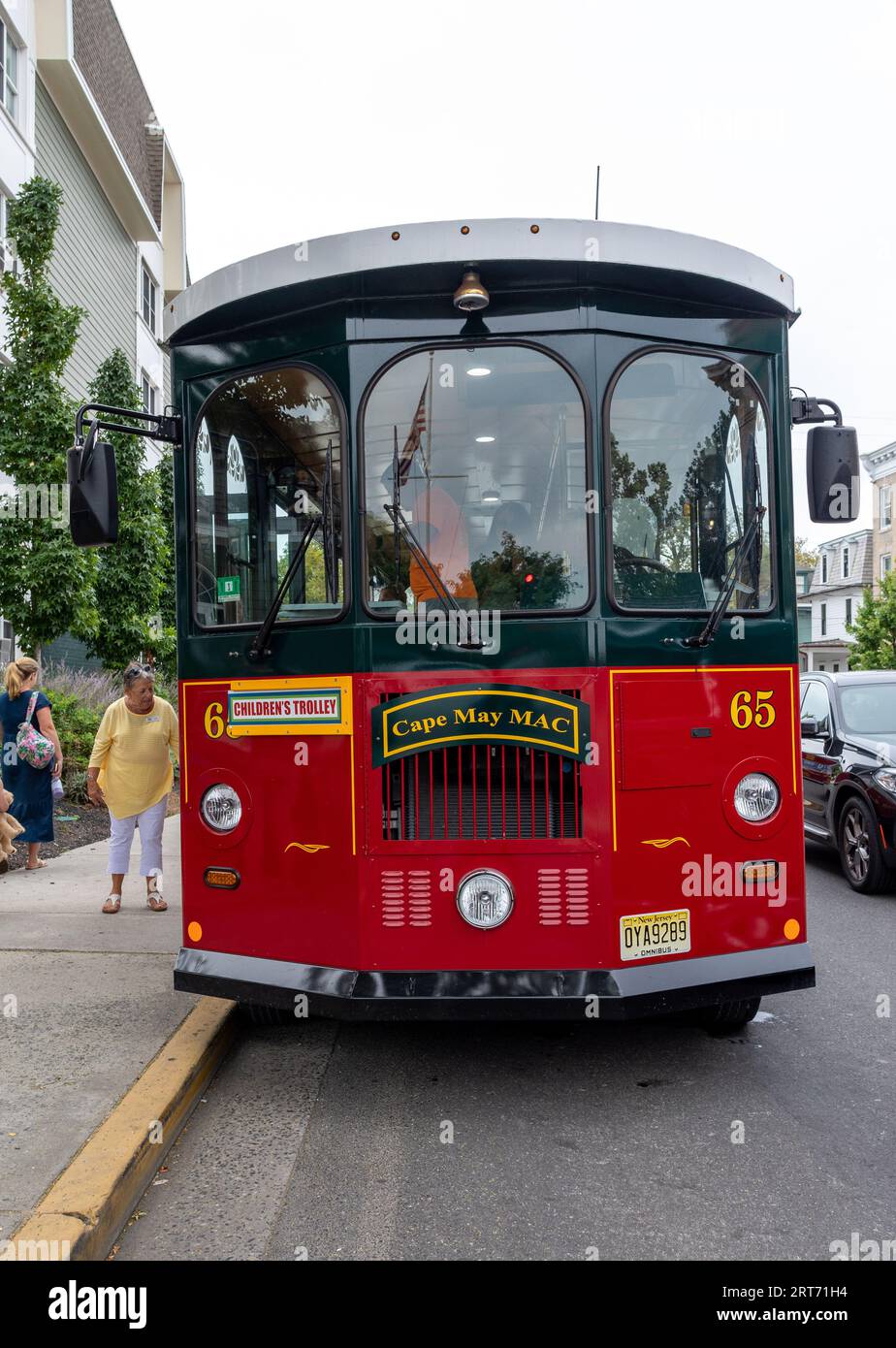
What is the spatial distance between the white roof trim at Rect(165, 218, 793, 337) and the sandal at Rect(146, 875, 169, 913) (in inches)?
178

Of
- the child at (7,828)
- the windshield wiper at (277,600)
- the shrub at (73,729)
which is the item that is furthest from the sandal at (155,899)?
the shrub at (73,729)

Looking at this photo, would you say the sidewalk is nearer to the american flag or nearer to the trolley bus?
the trolley bus

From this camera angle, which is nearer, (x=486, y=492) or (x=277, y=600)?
Answer: (x=486, y=492)

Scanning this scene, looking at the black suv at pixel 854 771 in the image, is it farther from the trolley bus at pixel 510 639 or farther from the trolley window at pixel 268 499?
the trolley window at pixel 268 499

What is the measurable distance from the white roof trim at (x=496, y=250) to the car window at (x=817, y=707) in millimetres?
5789

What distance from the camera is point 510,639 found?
405 cm

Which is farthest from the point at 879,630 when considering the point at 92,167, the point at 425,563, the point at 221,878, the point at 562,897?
the point at 221,878

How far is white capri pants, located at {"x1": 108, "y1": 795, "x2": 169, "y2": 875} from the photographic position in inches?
281

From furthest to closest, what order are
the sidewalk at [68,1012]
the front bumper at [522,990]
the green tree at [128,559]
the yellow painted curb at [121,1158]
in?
1. the green tree at [128,559]
2. the front bumper at [522,990]
3. the sidewalk at [68,1012]
4. the yellow painted curb at [121,1158]

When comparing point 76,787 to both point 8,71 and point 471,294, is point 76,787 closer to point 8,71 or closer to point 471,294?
point 471,294

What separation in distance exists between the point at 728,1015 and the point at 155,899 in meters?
4.16

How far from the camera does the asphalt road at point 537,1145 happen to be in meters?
3.18

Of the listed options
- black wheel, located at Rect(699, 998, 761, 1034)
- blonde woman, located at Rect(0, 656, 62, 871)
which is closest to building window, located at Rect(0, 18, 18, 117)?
blonde woman, located at Rect(0, 656, 62, 871)

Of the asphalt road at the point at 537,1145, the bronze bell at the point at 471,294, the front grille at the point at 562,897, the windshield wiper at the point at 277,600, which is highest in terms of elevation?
the bronze bell at the point at 471,294
